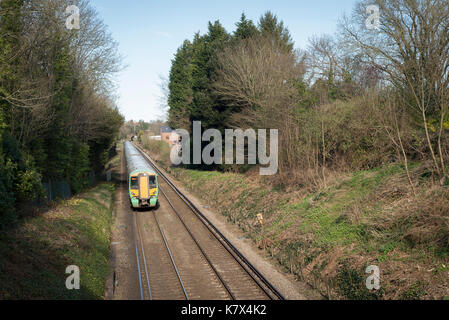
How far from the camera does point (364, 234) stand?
1071 cm

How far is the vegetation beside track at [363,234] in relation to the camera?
8.45 meters

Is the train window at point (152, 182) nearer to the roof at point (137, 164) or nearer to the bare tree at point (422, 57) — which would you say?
the roof at point (137, 164)

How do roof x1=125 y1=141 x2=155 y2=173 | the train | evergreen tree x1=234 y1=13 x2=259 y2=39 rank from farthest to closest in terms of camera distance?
evergreen tree x1=234 y1=13 x2=259 y2=39 → roof x1=125 y1=141 x2=155 y2=173 → the train

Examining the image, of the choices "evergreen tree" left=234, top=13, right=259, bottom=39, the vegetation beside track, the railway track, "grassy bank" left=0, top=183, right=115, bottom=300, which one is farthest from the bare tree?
"evergreen tree" left=234, top=13, right=259, bottom=39

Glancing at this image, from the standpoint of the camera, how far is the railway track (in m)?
10.2

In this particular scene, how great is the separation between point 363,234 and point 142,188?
13112 millimetres

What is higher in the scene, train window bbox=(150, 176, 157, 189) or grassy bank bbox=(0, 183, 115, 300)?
train window bbox=(150, 176, 157, 189)

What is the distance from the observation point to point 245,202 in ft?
66.2

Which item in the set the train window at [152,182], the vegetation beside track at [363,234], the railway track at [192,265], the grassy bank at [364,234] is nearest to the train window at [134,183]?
the train window at [152,182]

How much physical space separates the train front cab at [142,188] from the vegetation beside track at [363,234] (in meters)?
5.82

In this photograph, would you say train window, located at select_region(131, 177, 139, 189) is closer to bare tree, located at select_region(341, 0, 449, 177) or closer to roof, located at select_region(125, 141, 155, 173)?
roof, located at select_region(125, 141, 155, 173)

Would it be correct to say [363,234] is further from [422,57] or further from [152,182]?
[152,182]

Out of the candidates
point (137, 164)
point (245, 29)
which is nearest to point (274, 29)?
point (245, 29)
